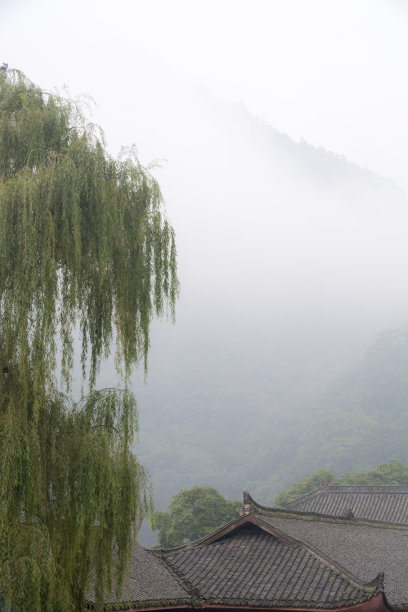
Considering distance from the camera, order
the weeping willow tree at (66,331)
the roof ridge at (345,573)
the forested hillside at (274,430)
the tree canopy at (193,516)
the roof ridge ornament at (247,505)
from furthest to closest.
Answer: the forested hillside at (274,430) → the tree canopy at (193,516) → the roof ridge ornament at (247,505) → the roof ridge at (345,573) → the weeping willow tree at (66,331)

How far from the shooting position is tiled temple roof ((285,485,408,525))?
32906 millimetres

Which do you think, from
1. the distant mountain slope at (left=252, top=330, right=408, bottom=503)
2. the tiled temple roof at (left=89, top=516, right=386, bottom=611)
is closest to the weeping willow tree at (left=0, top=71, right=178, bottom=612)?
the tiled temple roof at (left=89, top=516, right=386, bottom=611)

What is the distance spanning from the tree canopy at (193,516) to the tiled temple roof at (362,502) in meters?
6.37

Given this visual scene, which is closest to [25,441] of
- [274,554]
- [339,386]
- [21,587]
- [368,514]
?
[21,587]

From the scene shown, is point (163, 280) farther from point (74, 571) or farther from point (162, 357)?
point (162, 357)

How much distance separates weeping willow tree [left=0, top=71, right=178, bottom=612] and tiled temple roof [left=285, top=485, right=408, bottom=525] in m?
27.3

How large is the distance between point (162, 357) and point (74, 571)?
114757 mm

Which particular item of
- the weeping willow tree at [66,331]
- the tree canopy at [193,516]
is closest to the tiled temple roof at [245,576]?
the weeping willow tree at [66,331]

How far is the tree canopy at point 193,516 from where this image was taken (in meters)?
40.3

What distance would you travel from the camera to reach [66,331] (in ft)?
25.2

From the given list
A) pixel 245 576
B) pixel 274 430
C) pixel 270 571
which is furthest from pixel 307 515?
pixel 274 430

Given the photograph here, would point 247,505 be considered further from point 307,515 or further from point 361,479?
point 361,479

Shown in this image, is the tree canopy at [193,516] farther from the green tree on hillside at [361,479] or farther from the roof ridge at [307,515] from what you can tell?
the roof ridge at [307,515]

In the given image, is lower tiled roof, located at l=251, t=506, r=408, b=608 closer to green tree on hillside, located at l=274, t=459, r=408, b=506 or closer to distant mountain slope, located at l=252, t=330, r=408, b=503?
green tree on hillside, located at l=274, t=459, r=408, b=506
